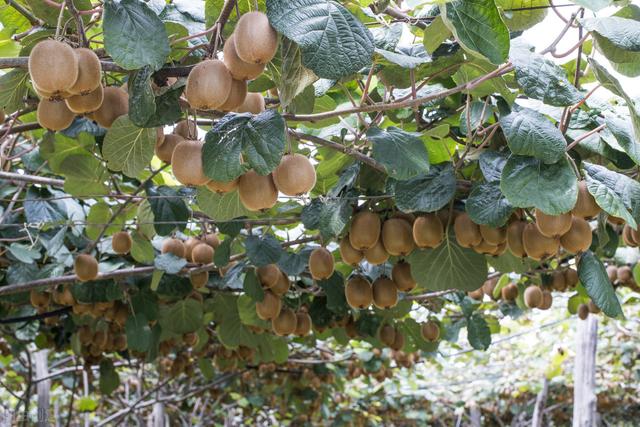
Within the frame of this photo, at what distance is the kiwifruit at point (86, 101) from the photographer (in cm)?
109

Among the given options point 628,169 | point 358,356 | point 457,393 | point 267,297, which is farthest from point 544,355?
point 628,169

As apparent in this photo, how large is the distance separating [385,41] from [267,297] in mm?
1530

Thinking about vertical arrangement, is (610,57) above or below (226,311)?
above

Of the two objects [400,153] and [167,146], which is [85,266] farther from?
[400,153]

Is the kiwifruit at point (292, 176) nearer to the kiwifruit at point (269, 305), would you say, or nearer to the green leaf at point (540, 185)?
the green leaf at point (540, 185)

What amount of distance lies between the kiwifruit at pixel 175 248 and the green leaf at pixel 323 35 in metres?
1.77

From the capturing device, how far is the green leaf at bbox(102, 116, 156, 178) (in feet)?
4.18

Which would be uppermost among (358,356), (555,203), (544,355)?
(555,203)

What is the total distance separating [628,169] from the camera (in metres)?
1.69

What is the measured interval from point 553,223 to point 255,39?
31.0 inches

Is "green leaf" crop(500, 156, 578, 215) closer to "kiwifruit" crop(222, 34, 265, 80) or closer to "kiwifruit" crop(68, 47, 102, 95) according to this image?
"kiwifruit" crop(222, 34, 265, 80)

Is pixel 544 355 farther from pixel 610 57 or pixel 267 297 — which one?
pixel 610 57

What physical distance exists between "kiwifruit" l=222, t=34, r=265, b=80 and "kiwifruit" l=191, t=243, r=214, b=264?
1599 millimetres

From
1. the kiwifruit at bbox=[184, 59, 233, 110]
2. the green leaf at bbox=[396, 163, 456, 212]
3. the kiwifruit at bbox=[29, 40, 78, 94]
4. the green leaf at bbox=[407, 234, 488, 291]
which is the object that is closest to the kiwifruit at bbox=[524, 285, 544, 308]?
the green leaf at bbox=[407, 234, 488, 291]
